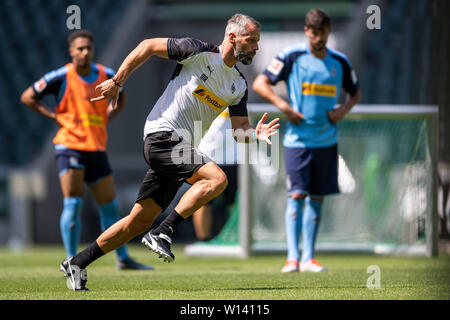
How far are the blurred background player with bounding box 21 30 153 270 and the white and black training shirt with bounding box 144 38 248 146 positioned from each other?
2.01 m

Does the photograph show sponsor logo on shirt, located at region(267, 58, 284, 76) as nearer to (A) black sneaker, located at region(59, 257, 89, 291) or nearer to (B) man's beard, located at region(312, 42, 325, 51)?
(B) man's beard, located at region(312, 42, 325, 51)

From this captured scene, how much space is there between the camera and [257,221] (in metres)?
10.1

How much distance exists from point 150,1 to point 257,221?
992 cm

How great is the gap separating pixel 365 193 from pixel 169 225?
5237mm

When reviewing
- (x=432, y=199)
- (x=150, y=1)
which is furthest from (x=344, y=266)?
(x=150, y=1)

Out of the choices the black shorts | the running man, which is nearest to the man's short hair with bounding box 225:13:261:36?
the running man

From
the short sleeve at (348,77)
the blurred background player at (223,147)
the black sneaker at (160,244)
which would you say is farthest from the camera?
the blurred background player at (223,147)

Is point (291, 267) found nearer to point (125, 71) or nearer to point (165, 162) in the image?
point (165, 162)

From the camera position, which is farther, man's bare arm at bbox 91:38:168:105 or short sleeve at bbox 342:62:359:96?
short sleeve at bbox 342:62:359:96

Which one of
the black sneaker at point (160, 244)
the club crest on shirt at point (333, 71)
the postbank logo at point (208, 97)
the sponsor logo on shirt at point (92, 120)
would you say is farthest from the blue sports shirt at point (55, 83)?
the black sneaker at point (160, 244)

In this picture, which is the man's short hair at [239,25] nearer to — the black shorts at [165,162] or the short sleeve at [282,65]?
the black shorts at [165,162]

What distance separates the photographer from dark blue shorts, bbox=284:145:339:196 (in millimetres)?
7312

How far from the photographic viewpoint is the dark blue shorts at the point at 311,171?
731cm
